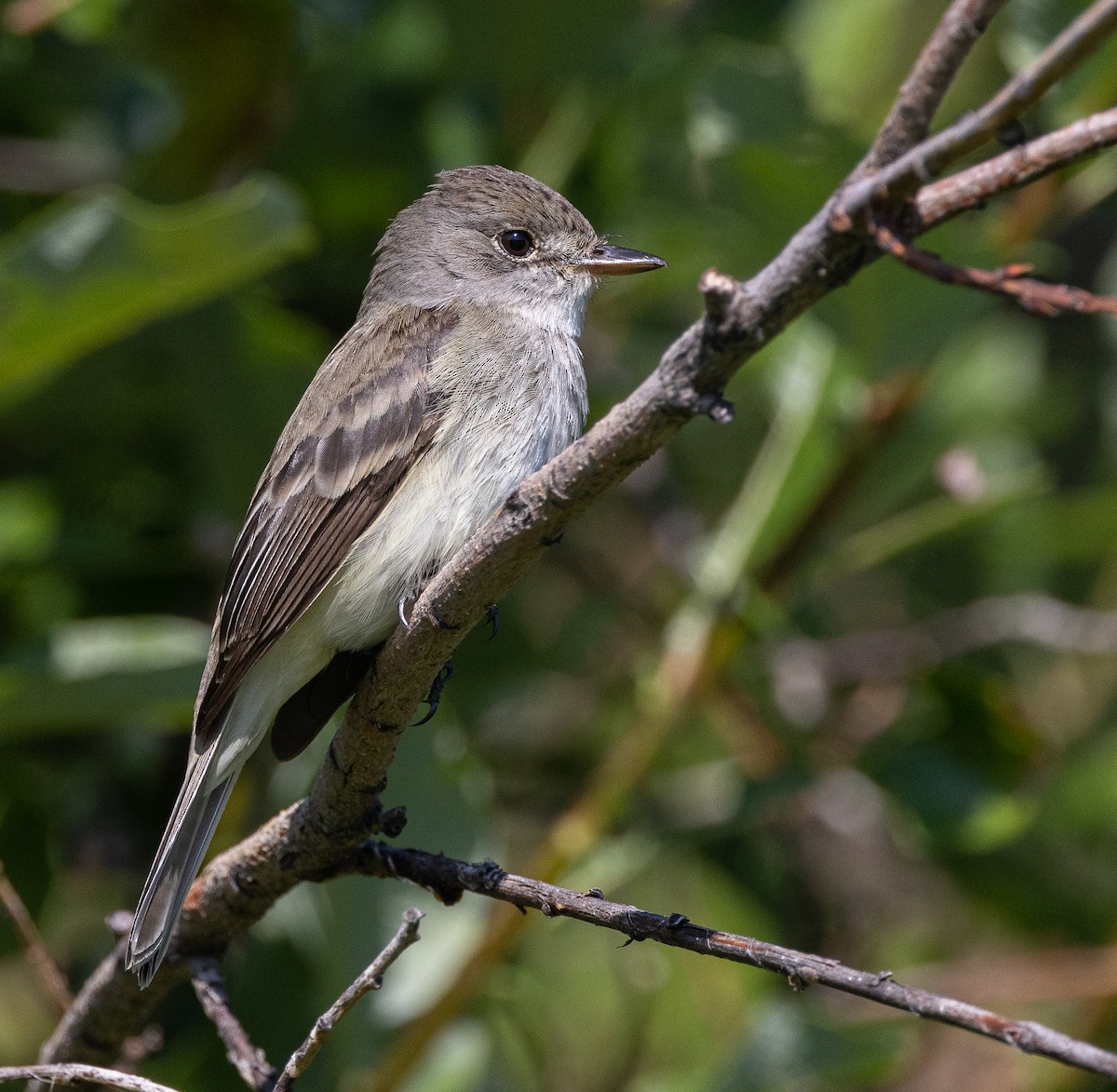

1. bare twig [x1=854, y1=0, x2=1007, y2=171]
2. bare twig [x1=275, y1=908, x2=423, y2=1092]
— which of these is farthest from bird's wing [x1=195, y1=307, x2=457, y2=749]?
bare twig [x1=854, y1=0, x2=1007, y2=171]

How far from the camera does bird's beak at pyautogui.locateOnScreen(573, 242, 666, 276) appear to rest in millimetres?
3299

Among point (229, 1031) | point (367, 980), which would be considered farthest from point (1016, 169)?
point (229, 1031)

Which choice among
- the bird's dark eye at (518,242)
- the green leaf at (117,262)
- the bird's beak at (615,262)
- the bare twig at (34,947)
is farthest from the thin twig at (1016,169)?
the bird's dark eye at (518,242)

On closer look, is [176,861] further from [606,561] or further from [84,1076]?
[606,561]

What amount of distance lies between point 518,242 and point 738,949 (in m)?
2.34

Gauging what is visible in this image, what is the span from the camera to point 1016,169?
159 cm

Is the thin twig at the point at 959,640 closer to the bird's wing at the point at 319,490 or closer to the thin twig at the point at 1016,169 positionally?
the bird's wing at the point at 319,490

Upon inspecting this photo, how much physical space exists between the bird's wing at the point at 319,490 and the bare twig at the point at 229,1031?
0.54m

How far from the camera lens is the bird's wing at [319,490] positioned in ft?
9.87

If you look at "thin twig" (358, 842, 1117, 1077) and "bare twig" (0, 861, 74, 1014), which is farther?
"bare twig" (0, 861, 74, 1014)

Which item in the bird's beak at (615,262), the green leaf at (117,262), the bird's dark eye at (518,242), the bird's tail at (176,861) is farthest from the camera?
the bird's dark eye at (518,242)

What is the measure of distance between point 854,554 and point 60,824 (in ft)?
7.41

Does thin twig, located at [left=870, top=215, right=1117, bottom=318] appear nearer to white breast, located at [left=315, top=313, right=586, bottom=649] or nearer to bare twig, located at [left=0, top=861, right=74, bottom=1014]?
white breast, located at [left=315, top=313, right=586, bottom=649]

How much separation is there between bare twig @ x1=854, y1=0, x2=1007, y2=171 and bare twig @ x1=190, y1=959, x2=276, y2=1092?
5.07 ft
